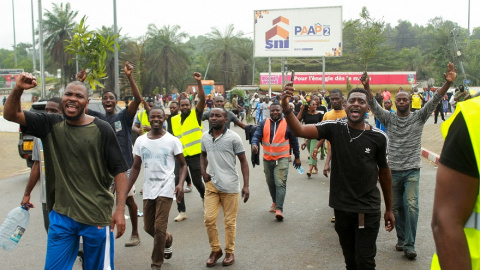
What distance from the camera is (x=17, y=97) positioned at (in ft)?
12.2

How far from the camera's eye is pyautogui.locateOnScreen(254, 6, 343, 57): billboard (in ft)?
105

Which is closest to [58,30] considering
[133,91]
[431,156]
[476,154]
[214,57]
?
[214,57]

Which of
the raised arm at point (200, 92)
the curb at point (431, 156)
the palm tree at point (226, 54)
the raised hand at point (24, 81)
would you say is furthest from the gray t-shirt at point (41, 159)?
the palm tree at point (226, 54)

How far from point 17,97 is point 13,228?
1.36m

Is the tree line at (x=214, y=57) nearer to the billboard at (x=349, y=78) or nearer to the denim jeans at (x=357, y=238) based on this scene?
the billboard at (x=349, y=78)

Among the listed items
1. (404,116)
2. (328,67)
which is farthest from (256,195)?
(328,67)

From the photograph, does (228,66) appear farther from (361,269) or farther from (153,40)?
(361,269)

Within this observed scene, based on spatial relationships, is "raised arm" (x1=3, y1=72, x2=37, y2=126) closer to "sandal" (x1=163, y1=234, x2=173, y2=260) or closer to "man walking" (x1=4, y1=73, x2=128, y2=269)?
"man walking" (x1=4, y1=73, x2=128, y2=269)

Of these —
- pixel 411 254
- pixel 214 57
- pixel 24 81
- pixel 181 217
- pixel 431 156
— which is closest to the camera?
pixel 24 81

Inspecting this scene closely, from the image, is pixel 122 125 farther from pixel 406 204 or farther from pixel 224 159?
pixel 406 204

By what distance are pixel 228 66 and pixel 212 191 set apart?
60618mm

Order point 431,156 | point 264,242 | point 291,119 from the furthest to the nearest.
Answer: point 431,156
point 264,242
point 291,119

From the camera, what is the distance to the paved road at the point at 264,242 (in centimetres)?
590

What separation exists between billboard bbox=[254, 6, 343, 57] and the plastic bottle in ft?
92.1
